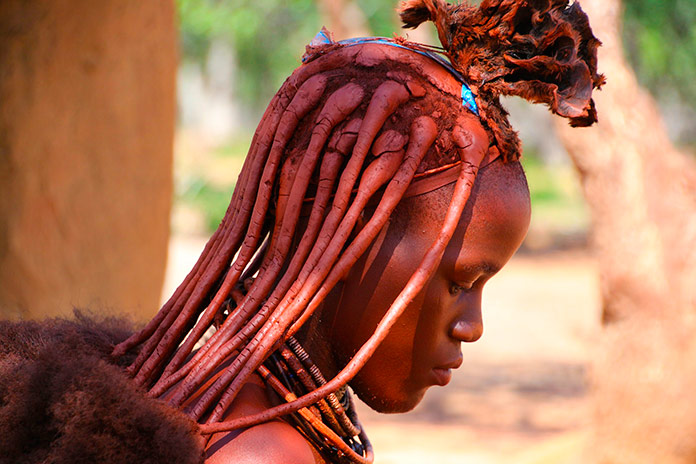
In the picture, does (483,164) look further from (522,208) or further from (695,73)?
(695,73)

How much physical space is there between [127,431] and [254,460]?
26 cm

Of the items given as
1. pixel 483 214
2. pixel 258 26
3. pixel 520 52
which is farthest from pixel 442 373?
pixel 258 26

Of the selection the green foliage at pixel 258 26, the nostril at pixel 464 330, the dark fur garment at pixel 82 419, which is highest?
the green foliage at pixel 258 26

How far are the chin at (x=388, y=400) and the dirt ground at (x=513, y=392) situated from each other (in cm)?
287

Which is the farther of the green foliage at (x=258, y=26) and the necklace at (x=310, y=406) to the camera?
the green foliage at (x=258, y=26)

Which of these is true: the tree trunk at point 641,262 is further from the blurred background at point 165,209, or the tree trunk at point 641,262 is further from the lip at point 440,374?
the lip at point 440,374

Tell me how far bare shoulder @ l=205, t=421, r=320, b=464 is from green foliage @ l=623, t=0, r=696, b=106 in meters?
9.77

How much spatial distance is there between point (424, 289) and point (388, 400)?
0.29 m

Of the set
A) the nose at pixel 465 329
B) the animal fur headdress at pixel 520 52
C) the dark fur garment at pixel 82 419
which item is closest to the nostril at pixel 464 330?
the nose at pixel 465 329

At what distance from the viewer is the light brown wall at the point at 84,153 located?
12.3 ft

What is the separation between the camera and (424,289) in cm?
188

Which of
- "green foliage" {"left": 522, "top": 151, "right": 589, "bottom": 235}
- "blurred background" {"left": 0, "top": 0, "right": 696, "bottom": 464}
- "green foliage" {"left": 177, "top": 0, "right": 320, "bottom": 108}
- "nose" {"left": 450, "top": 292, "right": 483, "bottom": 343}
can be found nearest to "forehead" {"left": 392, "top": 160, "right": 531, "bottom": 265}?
"nose" {"left": 450, "top": 292, "right": 483, "bottom": 343}

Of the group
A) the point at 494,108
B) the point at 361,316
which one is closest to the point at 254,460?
the point at 361,316

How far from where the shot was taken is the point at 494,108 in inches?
77.6
